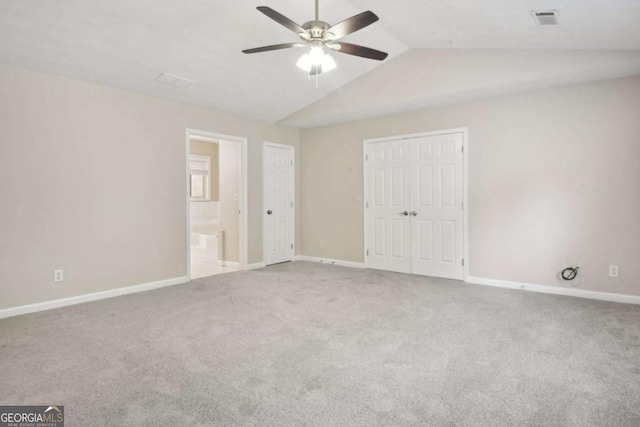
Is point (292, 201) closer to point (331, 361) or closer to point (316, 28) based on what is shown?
point (316, 28)

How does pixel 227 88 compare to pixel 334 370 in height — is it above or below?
above

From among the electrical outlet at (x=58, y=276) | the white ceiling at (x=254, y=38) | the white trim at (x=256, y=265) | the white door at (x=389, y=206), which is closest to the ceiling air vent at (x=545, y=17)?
the white ceiling at (x=254, y=38)

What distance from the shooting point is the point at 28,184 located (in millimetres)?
3629

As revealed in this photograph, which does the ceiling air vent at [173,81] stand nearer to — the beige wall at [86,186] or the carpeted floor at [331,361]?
the beige wall at [86,186]

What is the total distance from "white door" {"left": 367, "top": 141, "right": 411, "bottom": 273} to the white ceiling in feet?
3.07

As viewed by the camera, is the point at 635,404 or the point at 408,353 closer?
the point at 635,404

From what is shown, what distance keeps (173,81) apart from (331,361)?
3.70 meters

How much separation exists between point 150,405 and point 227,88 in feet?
12.6

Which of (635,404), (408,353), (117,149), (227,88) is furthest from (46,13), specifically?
(635,404)

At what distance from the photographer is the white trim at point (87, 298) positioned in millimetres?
3569

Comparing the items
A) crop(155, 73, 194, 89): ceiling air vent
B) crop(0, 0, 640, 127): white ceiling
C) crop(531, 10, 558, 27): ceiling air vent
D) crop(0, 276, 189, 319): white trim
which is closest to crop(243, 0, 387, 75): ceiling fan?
crop(0, 0, 640, 127): white ceiling

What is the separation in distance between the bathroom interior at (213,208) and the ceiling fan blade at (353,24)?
11.8 feet

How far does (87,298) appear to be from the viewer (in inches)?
160

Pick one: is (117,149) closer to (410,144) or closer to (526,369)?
(410,144)
